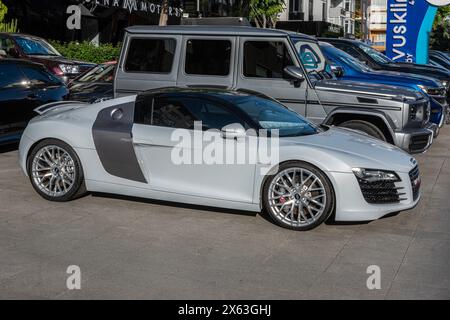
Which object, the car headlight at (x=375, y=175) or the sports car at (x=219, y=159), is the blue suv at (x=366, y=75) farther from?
the car headlight at (x=375, y=175)

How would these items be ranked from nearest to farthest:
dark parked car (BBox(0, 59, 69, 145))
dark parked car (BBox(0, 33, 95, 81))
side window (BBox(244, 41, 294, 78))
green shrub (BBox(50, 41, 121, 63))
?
1. side window (BBox(244, 41, 294, 78))
2. dark parked car (BBox(0, 59, 69, 145))
3. dark parked car (BBox(0, 33, 95, 81))
4. green shrub (BBox(50, 41, 121, 63))

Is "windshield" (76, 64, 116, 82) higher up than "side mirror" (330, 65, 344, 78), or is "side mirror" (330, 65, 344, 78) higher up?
"side mirror" (330, 65, 344, 78)

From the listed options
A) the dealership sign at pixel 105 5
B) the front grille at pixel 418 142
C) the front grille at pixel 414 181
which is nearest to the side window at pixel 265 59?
the front grille at pixel 418 142

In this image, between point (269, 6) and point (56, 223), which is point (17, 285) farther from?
point (269, 6)

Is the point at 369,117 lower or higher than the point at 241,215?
higher

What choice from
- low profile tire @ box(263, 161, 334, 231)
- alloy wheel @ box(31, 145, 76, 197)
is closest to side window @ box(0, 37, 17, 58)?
alloy wheel @ box(31, 145, 76, 197)

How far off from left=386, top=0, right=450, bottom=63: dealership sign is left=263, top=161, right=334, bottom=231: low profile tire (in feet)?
51.3

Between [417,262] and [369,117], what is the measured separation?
372cm

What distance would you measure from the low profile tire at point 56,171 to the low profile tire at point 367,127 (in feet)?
12.5

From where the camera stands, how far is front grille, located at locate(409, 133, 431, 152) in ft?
28.1

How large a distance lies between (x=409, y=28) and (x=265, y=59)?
1317 centimetres

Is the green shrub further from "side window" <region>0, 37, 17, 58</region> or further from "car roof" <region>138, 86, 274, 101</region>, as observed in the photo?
"car roof" <region>138, 86, 274, 101</region>

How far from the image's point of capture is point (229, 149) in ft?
20.2
